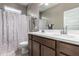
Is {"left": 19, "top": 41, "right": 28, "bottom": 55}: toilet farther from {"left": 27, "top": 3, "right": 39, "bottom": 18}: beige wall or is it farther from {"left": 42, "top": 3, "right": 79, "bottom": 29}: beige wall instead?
{"left": 42, "top": 3, "right": 79, "bottom": 29}: beige wall

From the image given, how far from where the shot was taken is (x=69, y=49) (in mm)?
1009

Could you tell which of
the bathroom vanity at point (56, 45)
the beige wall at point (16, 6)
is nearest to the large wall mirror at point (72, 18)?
the bathroom vanity at point (56, 45)

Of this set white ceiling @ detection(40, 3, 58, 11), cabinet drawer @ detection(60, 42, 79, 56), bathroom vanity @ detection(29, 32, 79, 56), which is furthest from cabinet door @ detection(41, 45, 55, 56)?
white ceiling @ detection(40, 3, 58, 11)

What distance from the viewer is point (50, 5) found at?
162 centimetres

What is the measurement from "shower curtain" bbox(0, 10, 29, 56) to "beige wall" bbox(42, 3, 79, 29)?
18.4 inches

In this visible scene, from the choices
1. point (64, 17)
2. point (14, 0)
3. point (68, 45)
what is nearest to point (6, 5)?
point (14, 0)

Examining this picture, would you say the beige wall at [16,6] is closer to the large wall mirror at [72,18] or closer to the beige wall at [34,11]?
the beige wall at [34,11]

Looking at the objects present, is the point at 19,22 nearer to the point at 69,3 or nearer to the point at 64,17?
the point at 64,17

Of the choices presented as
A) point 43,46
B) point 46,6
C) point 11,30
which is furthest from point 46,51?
point 11,30

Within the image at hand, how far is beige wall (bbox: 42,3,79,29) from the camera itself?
1514mm

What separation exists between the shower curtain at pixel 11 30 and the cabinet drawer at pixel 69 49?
1008mm

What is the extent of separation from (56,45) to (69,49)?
0.73 feet

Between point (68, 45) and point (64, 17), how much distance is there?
0.65 meters

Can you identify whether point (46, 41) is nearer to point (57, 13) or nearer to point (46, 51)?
point (46, 51)
